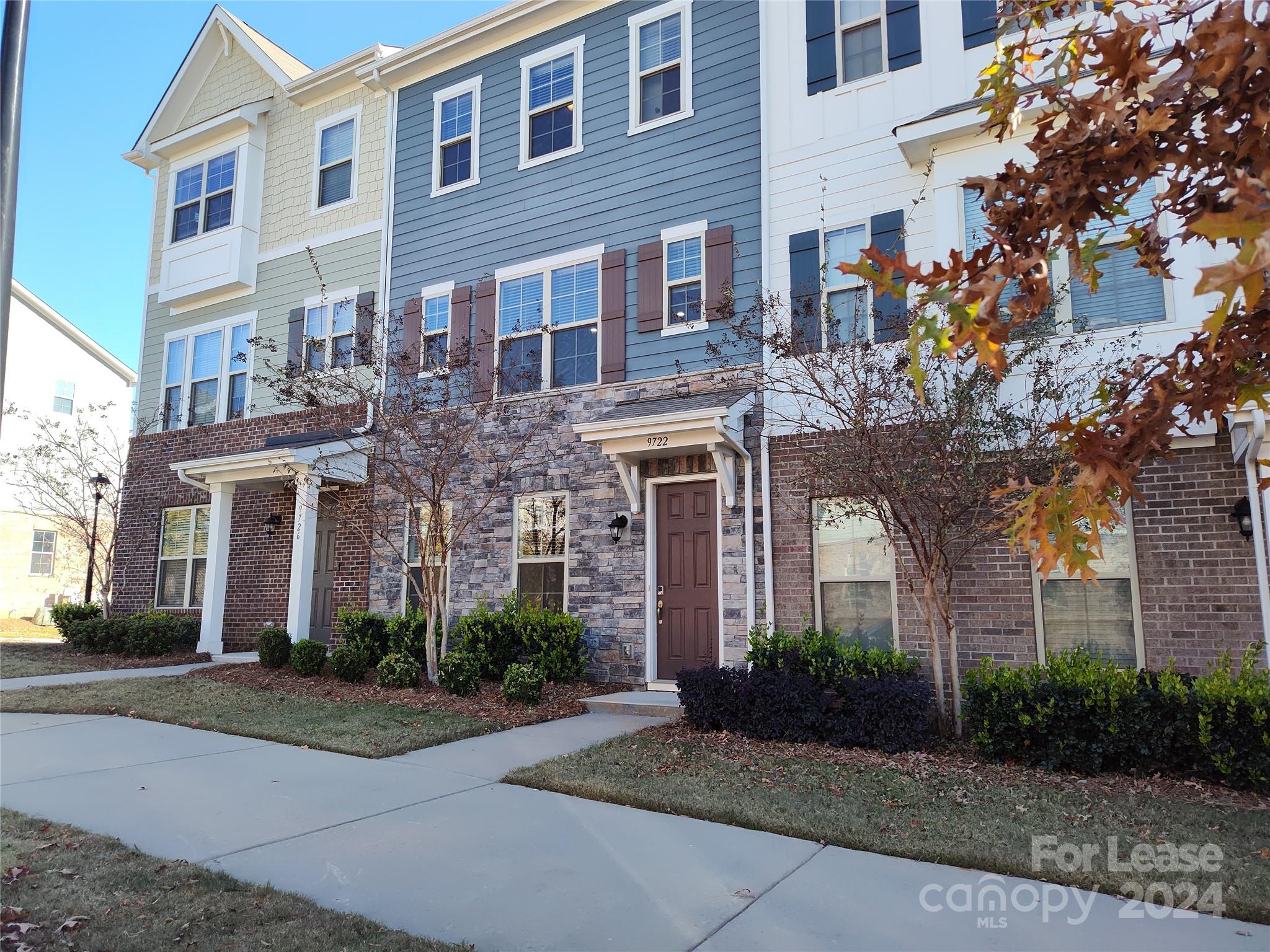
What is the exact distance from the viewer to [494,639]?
1021cm

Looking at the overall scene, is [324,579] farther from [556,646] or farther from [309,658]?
[556,646]

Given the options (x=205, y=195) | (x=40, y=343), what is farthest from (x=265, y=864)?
(x=40, y=343)

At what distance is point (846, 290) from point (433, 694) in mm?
6335

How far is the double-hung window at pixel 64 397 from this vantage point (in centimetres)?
2398

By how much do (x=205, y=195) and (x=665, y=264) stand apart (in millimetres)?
9765

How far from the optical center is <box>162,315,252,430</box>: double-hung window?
47.8 ft

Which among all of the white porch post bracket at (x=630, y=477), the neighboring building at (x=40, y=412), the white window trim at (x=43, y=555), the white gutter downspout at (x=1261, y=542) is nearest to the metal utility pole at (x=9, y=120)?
the white porch post bracket at (x=630, y=477)

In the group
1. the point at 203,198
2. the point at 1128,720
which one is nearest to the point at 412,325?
the point at 203,198

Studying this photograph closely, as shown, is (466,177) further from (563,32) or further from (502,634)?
(502,634)

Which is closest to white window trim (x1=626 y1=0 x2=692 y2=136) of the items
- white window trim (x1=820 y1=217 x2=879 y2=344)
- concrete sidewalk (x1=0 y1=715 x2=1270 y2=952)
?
white window trim (x1=820 y1=217 x2=879 y2=344)

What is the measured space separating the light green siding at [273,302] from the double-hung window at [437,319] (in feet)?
3.02

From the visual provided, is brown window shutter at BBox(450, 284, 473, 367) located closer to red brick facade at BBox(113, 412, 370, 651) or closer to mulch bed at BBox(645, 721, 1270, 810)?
red brick facade at BBox(113, 412, 370, 651)

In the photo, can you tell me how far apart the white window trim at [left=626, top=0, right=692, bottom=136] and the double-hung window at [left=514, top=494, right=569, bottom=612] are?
194 inches

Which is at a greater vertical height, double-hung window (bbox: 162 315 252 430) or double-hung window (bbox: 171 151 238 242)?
double-hung window (bbox: 171 151 238 242)
